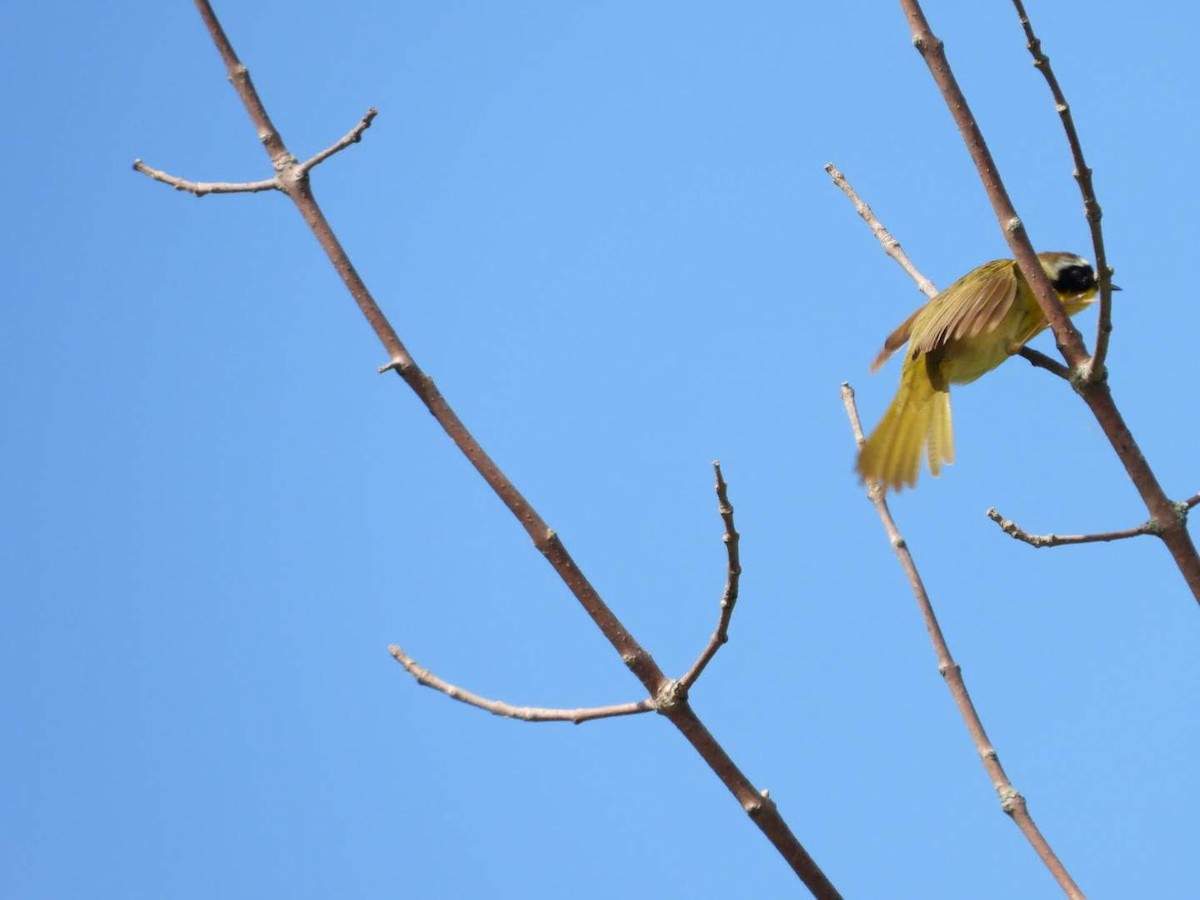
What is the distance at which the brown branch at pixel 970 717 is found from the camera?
6.48 ft

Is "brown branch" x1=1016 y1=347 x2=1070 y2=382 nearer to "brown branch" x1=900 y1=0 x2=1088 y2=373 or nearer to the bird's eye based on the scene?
"brown branch" x1=900 y1=0 x2=1088 y2=373

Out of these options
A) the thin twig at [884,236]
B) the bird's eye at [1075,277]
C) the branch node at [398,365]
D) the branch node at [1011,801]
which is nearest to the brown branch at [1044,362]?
the thin twig at [884,236]

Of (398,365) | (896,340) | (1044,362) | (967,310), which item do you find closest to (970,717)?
(1044,362)

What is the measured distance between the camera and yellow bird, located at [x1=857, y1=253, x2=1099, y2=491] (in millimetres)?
3619

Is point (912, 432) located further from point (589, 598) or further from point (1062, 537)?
point (589, 598)

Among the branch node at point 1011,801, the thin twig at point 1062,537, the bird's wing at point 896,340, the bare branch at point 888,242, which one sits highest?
the bird's wing at point 896,340

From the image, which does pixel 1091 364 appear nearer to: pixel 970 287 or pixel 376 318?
pixel 376 318

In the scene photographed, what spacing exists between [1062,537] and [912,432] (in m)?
1.85

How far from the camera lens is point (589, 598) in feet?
5.38

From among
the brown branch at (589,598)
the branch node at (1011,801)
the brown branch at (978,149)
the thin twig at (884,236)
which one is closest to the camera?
the brown branch at (589,598)

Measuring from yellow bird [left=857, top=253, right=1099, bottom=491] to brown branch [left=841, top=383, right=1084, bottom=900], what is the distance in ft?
4.13

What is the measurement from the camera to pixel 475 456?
1619 millimetres

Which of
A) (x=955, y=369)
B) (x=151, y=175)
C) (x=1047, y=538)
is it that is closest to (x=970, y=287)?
(x=955, y=369)

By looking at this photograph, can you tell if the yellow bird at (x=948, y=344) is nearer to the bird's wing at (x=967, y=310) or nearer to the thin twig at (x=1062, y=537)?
the bird's wing at (x=967, y=310)
